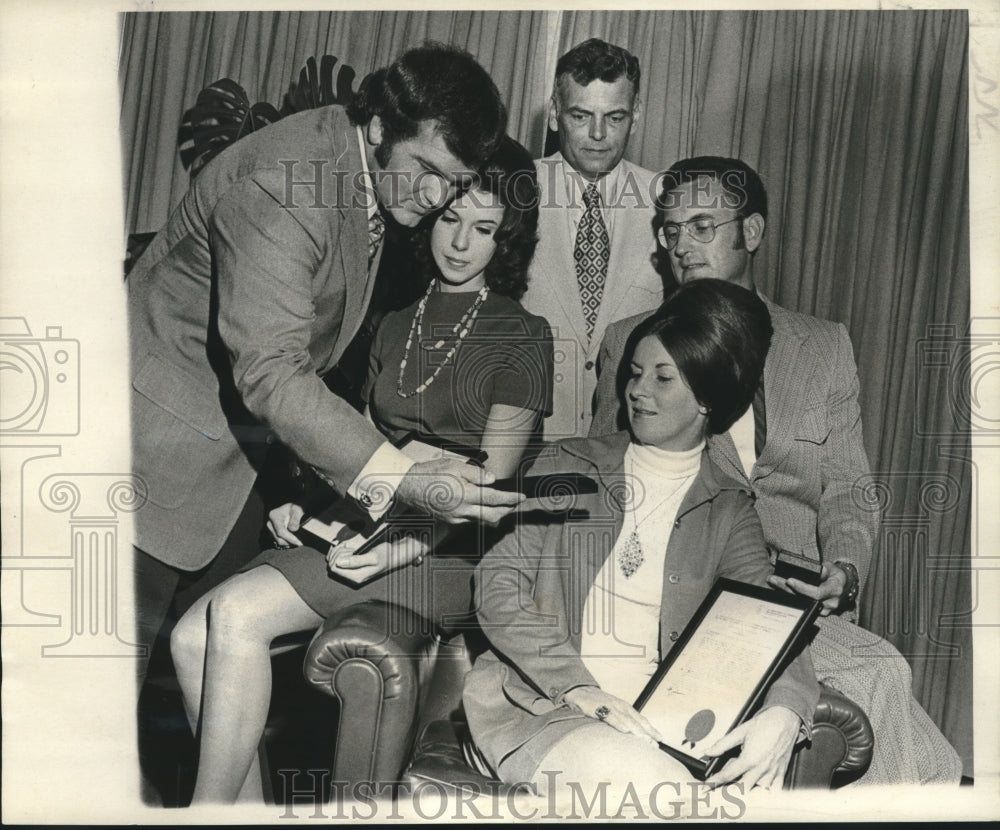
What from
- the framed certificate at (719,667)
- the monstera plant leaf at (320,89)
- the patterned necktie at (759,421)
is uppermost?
the monstera plant leaf at (320,89)

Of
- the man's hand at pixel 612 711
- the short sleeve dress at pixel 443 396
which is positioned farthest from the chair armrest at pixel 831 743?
the short sleeve dress at pixel 443 396

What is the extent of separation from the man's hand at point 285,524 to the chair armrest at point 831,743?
5.31 ft

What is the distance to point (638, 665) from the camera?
3104 millimetres

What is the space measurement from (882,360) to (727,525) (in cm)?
73

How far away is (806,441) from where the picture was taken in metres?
3.21

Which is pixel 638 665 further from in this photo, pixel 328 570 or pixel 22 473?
pixel 22 473

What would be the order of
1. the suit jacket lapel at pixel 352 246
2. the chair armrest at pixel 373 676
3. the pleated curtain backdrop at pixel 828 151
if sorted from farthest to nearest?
1. the pleated curtain backdrop at pixel 828 151
2. the suit jacket lapel at pixel 352 246
3. the chair armrest at pixel 373 676

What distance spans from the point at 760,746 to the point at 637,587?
1.88ft

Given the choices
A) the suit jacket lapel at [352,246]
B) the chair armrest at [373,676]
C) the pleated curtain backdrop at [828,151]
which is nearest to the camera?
the chair armrest at [373,676]

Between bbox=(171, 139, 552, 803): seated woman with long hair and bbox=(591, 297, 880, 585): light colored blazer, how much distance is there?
1.04ft

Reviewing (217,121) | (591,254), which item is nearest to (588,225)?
(591,254)

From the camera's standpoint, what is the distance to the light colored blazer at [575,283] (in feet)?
10.4

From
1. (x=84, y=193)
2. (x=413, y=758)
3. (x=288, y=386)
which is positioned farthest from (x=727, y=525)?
(x=84, y=193)

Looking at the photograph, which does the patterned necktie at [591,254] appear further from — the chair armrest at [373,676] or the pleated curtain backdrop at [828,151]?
the chair armrest at [373,676]
